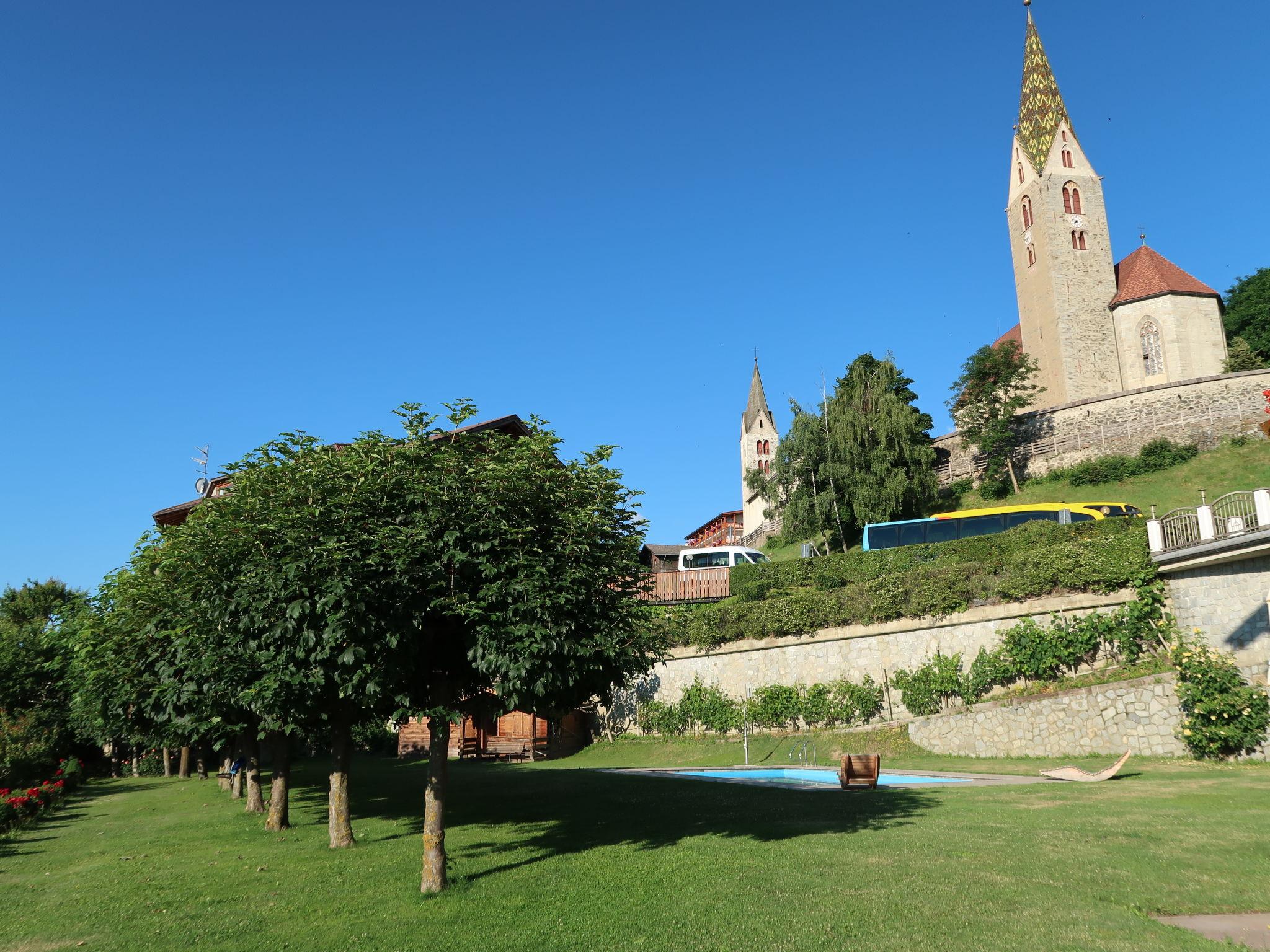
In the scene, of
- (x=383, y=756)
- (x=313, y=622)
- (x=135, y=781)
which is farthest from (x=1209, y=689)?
(x=135, y=781)

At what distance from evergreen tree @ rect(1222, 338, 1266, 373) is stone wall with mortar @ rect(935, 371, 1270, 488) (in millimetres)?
7158

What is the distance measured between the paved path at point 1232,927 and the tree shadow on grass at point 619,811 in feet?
16.0

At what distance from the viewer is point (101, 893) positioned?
10.7 metres

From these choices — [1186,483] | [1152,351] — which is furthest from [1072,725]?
[1152,351]

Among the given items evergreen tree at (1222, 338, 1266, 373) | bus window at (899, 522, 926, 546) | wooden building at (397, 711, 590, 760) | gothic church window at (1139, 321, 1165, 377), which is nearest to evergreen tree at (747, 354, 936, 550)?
bus window at (899, 522, 926, 546)

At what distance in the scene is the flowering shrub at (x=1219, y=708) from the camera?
16.1 meters

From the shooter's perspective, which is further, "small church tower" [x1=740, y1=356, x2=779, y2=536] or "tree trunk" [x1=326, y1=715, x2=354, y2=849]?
"small church tower" [x1=740, y1=356, x2=779, y2=536]

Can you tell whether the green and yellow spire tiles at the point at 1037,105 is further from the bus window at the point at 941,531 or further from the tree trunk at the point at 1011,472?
the bus window at the point at 941,531

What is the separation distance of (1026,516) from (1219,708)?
12.9m

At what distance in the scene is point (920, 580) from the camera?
79.1 ft

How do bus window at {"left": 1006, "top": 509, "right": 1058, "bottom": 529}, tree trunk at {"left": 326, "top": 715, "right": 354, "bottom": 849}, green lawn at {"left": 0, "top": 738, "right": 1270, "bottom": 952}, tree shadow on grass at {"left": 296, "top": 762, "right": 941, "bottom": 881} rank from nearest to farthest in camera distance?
1. green lawn at {"left": 0, "top": 738, "right": 1270, "bottom": 952}
2. tree shadow on grass at {"left": 296, "top": 762, "right": 941, "bottom": 881}
3. tree trunk at {"left": 326, "top": 715, "right": 354, "bottom": 849}
4. bus window at {"left": 1006, "top": 509, "right": 1058, "bottom": 529}

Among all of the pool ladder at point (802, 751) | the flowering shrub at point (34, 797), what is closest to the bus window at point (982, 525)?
the pool ladder at point (802, 751)

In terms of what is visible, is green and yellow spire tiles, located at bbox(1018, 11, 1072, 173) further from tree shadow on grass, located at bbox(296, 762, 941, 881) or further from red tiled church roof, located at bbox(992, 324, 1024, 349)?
tree shadow on grass, located at bbox(296, 762, 941, 881)

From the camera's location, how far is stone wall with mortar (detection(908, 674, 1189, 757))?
17641mm
